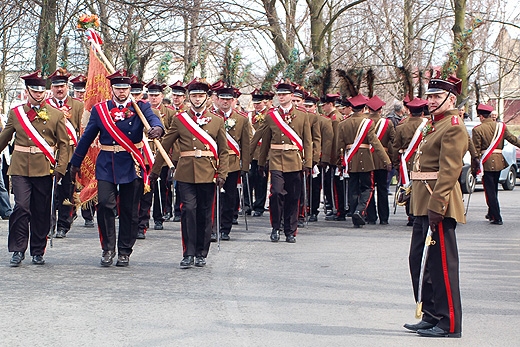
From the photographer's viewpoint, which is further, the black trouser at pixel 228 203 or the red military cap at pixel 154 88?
the red military cap at pixel 154 88

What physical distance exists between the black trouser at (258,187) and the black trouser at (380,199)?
7.78 ft

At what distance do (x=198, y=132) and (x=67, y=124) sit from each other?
3239 millimetres

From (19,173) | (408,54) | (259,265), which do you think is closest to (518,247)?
(259,265)

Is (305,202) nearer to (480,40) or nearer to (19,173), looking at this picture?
(19,173)

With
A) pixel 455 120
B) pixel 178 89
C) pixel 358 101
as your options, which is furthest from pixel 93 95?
pixel 455 120

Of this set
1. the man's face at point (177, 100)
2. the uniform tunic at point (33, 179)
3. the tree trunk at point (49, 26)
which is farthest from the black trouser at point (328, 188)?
the tree trunk at point (49, 26)

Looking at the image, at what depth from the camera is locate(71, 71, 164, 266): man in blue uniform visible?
10234 mm

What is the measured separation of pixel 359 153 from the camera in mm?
14914

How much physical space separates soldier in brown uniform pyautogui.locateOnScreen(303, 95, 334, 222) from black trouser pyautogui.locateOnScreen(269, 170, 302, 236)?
233 centimetres

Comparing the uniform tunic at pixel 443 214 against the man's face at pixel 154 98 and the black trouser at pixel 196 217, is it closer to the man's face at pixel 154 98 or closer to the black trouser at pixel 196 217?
the black trouser at pixel 196 217

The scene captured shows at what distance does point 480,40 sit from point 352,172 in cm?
2394

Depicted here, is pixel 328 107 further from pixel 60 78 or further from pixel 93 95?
pixel 93 95

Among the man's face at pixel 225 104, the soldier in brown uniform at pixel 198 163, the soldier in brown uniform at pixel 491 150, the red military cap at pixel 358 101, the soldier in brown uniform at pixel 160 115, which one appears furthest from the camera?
the soldier in brown uniform at pixel 491 150

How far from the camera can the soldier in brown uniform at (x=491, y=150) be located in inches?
604
